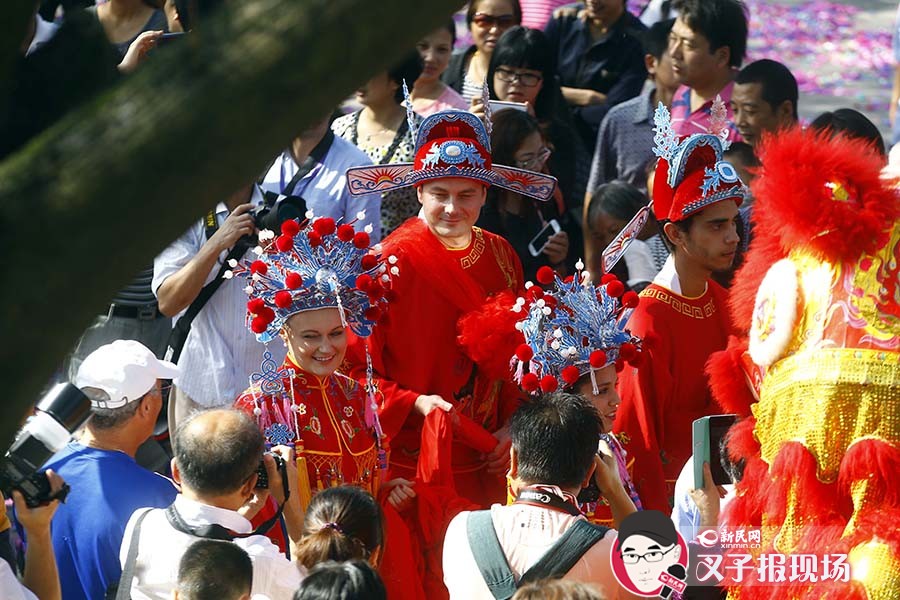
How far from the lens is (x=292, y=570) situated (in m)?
3.64

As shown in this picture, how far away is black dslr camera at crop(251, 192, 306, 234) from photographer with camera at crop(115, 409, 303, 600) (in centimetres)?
153

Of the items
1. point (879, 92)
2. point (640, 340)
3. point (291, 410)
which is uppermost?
point (291, 410)

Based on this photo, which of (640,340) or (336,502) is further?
(640,340)

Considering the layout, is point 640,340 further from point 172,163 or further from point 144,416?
point 172,163

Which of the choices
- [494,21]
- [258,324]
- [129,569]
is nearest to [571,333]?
[258,324]

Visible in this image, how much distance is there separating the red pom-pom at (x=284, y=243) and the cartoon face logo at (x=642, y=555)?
1818 millimetres

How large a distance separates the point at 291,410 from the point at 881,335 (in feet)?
6.50

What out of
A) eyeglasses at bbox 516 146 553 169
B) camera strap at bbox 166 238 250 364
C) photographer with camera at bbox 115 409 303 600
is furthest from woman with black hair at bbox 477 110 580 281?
photographer with camera at bbox 115 409 303 600

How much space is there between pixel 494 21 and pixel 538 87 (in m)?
0.62

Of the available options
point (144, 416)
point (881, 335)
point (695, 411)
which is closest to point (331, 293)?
point (144, 416)

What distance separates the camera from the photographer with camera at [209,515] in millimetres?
3641

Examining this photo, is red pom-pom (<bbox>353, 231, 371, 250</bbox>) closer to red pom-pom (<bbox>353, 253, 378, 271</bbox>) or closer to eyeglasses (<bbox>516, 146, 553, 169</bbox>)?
red pom-pom (<bbox>353, 253, 378, 271</bbox>)

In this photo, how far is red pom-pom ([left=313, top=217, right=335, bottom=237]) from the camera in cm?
485

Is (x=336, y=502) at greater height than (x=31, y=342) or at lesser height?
lesser
